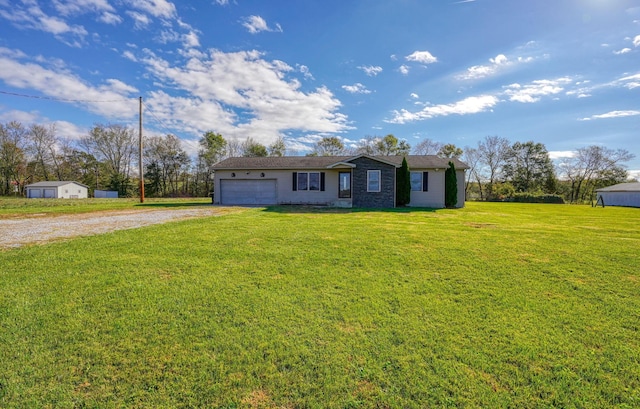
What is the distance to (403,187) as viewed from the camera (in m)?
16.2

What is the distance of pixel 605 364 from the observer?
7.45 feet

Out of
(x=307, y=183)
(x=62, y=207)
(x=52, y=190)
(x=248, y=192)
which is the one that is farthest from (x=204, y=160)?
(x=307, y=183)

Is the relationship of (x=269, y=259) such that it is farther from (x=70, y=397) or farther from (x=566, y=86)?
(x=566, y=86)

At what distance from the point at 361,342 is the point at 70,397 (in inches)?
88.3

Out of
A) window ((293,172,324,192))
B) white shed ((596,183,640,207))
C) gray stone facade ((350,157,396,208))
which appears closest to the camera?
gray stone facade ((350,157,396,208))

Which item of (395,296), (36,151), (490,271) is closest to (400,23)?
(490,271)

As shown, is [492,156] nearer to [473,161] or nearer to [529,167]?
[473,161]

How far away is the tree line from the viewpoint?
3466 centimetres

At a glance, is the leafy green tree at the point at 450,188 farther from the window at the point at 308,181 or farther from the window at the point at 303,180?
the window at the point at 303,180

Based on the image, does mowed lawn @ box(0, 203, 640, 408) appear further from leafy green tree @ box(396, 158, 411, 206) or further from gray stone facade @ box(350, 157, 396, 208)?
leafy green tree @ box(396, 158, 411, 206)

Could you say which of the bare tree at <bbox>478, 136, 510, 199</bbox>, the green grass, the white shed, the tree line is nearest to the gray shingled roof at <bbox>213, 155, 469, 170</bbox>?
the green grass

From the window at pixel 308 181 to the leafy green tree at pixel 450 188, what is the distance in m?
7.62

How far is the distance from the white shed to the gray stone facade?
2294 cm

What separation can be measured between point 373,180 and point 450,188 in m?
4.91
